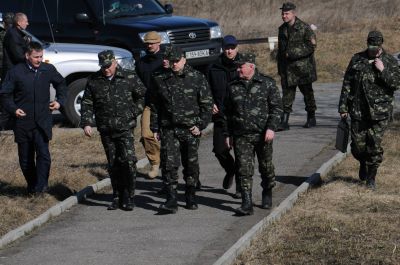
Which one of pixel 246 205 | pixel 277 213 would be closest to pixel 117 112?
pixel 246 205

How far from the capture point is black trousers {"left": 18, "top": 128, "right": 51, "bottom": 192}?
1168cm

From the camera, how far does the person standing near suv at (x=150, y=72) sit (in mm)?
11641

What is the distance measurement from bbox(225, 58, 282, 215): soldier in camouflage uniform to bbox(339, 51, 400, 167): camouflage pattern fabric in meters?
1.23

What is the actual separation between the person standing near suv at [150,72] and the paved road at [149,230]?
0.31 meters

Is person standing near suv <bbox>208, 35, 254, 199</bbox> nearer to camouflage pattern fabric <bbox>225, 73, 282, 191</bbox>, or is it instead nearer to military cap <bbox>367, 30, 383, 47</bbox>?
camouflage pattern fabric <bbox>225, 73, 282, 191</bbox>

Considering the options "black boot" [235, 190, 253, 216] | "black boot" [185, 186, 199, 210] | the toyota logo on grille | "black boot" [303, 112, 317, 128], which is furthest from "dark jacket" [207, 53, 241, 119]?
the toyota logo on grille

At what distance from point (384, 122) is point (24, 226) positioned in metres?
4.11

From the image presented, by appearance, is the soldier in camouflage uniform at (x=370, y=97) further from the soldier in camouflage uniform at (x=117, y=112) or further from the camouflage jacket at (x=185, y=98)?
the soldier in camouflage uniform at (x=117, y=112)

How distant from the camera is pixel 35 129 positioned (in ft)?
38.2

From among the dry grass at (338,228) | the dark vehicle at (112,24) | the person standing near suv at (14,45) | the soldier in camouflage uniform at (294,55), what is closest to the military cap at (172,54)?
the dry grass at (338,228)

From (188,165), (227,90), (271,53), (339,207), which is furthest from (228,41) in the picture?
(271,53)

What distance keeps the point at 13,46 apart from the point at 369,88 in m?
6.24

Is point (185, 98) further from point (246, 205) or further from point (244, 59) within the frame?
point (246, 205)

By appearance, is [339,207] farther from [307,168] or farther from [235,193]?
[307,168]
